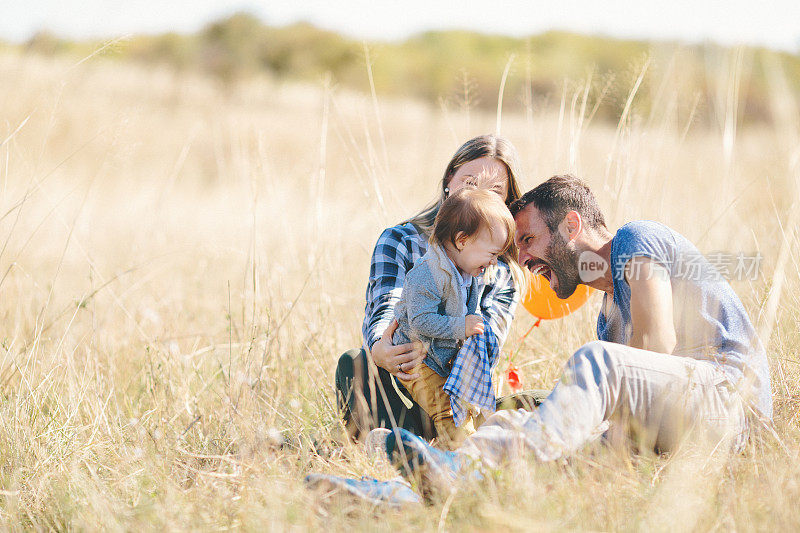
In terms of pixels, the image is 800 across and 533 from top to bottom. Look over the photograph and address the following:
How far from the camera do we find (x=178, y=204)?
8992 mm

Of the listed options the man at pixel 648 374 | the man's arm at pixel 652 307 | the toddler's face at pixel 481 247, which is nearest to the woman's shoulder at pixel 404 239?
the toddler's face at pixel 481 247

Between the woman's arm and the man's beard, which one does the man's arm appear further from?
the woman's arm

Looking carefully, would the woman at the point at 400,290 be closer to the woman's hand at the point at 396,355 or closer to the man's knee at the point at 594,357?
the woman's hand at the point at 396,355

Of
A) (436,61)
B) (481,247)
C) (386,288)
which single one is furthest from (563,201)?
(436,61)

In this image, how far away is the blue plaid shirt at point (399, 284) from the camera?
2559 mm

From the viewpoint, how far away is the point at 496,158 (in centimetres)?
260

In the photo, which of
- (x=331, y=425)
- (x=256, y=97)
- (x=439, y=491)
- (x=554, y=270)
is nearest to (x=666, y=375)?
(x=554, y=270)

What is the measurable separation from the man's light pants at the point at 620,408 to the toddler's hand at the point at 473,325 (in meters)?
0.31

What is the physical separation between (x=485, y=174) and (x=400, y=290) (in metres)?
0.53

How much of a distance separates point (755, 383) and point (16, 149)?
2905mm

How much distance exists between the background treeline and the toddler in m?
1.03

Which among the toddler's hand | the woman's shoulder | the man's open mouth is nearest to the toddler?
the toddler's hand

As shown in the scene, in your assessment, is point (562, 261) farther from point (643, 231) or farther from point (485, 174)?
point (485, 174)

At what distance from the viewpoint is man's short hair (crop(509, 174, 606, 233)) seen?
7.75 feet
